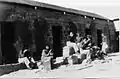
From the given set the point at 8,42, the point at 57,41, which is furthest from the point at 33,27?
the point at 57,41

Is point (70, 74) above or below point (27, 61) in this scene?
below

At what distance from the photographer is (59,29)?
16.0 meters

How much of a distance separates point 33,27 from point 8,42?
6.78 feet

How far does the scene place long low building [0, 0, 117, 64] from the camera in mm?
11688

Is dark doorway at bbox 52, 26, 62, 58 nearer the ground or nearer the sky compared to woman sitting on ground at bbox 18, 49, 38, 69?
nearer the sky

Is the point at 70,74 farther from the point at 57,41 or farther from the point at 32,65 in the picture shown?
the point at 57,41

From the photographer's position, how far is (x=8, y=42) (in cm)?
1182

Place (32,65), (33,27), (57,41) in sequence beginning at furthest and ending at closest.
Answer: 1. (57,41)
2. (33,27)
3. (32,65)

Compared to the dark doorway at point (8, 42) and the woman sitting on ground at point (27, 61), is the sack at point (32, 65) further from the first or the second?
the dark doorway at point (8, 42)

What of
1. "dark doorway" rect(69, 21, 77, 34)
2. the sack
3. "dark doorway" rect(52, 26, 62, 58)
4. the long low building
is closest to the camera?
the sack

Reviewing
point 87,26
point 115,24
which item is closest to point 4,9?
point 87,26

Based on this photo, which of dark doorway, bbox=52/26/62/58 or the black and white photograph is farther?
dark doorway, bbox=52/26/62/58

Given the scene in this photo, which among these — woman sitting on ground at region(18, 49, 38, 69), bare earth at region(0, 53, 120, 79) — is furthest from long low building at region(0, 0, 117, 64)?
bare earth at region(0, 53, 120, 79)

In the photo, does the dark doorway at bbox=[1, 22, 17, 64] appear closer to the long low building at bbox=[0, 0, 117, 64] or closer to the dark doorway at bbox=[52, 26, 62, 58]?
the long low building at bbox=[0, 0, 117, 64]
